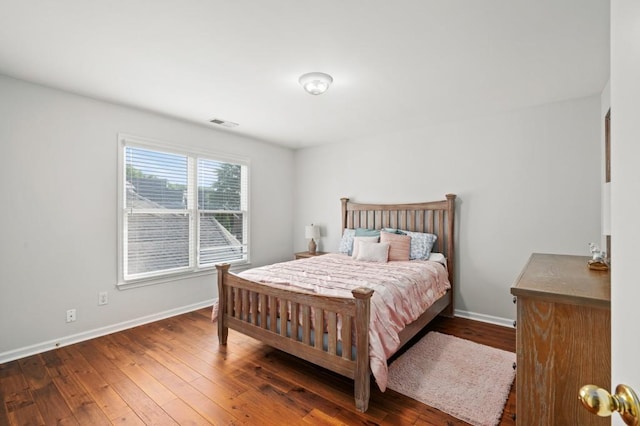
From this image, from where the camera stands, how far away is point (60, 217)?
283 centimetres

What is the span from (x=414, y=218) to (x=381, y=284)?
1.73 m

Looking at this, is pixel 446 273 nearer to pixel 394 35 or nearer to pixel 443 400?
pixel 443 400

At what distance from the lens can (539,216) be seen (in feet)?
10.4

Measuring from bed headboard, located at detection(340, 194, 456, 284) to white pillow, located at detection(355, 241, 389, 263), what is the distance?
2.05 feet

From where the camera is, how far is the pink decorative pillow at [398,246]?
357 cm

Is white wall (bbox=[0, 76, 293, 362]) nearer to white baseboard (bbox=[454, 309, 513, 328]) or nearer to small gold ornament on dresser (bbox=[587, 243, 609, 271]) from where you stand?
white baseboard (bbox=[454, 309, 513, 328])

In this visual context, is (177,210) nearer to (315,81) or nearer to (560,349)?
(315,81)

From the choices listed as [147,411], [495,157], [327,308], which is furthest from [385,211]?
[147,411]

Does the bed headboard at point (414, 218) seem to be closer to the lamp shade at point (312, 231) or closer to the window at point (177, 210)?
the lamp shade at point (312, 231)

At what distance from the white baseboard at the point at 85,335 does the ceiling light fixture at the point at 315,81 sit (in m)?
2.99

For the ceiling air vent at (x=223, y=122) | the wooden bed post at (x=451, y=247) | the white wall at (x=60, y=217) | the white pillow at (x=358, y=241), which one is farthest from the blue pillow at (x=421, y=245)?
the white wall at (x=60, y=217)

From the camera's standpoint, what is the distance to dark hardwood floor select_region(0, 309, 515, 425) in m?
1.86

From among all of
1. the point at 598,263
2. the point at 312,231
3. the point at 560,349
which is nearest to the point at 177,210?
the point at 312,231

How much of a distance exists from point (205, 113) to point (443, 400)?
3.51 metres
